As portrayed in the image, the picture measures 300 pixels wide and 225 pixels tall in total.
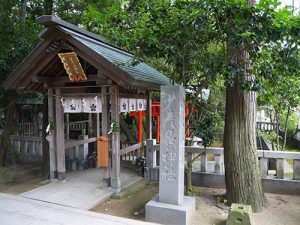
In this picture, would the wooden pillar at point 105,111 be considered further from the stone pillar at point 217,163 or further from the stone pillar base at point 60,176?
the stone pillar at point 217,163

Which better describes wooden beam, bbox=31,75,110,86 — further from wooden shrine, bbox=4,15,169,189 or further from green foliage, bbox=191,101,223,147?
green foliage, bbox=191,101,223,147

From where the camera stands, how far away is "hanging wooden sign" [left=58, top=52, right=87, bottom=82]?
8220 mm

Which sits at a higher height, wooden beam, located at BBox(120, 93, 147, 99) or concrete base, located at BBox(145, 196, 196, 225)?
wooden beam, located at BBox(120, 93, 147, 99)

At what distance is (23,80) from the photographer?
9.02 m

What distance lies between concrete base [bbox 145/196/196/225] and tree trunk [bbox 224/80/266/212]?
1.60 m

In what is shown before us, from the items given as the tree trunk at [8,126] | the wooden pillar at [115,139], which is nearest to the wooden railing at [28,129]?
the tree trunk at [8,126]

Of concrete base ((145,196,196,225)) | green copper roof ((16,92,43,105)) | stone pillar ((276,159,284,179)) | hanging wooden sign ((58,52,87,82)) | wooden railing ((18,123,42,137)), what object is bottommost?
concrete base ((145,196,196,225))

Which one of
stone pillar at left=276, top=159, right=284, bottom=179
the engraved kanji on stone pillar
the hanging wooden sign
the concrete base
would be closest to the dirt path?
the hanging wooden sign

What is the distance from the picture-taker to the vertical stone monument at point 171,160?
6555mm

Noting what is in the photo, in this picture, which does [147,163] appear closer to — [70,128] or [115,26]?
[115,26]

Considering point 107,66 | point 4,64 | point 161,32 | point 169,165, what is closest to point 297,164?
point 169,165

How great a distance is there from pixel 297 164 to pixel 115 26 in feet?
21.9

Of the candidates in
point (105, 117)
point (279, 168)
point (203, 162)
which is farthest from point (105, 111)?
point (279, 168)

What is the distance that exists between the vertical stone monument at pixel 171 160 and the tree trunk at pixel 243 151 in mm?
1567
